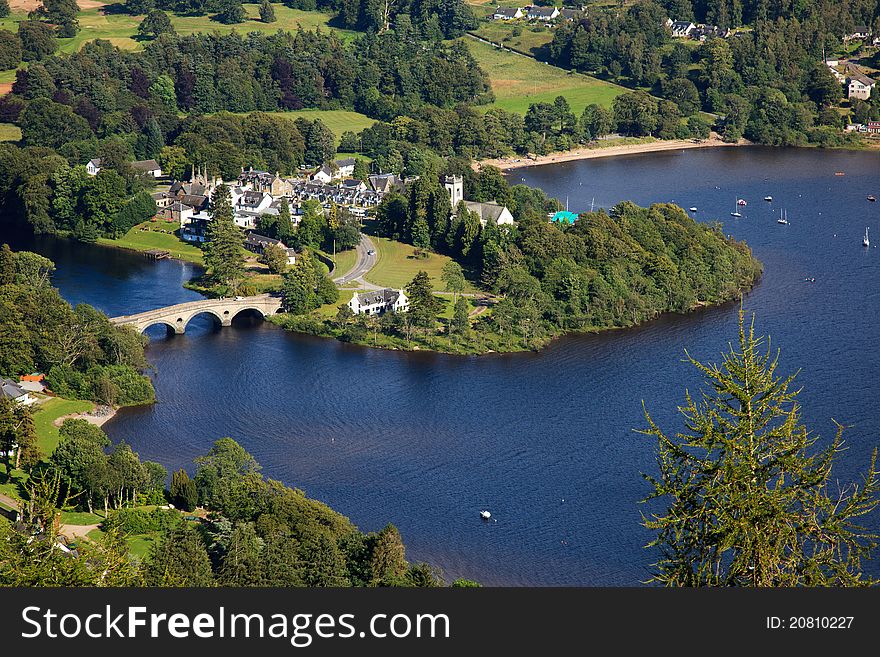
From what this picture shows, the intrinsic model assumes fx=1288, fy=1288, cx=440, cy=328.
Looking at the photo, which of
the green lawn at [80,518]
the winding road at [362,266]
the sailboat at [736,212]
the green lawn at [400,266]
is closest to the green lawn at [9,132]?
the winding road at [362,266]

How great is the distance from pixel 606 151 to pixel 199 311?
74763 millimetres

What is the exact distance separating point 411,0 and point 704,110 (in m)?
44.2

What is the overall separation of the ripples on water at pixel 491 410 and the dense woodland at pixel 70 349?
201 cm

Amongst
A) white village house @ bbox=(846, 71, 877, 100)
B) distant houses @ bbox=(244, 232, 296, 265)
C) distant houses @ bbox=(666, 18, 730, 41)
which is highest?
distant houses @ bbox=(666, 18, 730, 41)

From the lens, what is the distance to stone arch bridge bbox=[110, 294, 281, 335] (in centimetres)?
8150

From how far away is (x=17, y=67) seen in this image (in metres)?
152

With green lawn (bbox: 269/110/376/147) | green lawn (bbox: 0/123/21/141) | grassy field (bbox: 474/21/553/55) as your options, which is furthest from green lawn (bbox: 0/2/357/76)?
green lawn (bbox: 0/123/21/141)

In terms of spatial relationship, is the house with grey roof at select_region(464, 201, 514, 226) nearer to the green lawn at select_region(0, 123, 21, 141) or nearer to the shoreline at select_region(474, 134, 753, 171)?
the shoreline at select_region(474, 134, 753, 171)

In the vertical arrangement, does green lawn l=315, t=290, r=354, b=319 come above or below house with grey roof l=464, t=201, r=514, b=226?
below

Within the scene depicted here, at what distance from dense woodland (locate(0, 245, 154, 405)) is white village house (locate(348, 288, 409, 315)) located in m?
14.6

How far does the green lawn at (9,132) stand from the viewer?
131 m

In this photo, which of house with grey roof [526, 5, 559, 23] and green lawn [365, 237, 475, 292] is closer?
green lawn [365, 237, 475, 292]

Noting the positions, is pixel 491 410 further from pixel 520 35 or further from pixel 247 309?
pixel 520 35

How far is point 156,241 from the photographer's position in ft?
349
